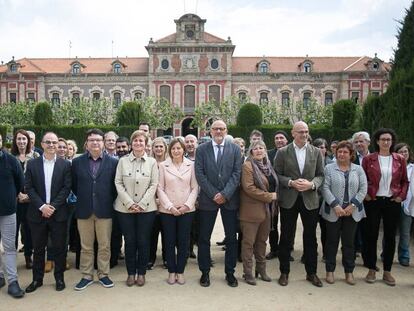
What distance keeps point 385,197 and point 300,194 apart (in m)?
1.11

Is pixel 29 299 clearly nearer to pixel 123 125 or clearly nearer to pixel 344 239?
pixel 344 239

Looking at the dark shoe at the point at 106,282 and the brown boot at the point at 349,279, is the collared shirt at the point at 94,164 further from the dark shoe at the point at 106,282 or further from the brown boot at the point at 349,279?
the brown boot at the point at 349,279

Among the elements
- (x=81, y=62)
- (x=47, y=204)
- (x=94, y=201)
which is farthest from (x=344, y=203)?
(x=81, y=62)

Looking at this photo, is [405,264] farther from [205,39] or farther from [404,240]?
[205,39]

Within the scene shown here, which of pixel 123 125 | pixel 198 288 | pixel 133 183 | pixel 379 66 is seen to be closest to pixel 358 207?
pixel 198 288

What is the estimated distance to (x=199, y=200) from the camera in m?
4.62

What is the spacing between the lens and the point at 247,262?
4.63 m

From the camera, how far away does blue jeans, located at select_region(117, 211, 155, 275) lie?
4500 mm

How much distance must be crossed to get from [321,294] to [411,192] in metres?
1.92

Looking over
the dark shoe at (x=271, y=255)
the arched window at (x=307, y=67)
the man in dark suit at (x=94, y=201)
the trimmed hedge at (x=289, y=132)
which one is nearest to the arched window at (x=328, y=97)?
the arched window at (x=307, y=67)

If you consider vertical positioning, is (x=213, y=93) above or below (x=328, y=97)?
above

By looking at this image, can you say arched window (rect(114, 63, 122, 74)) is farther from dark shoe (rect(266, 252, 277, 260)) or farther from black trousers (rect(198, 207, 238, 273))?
black trousers (rect(198, 207, 238, 273))

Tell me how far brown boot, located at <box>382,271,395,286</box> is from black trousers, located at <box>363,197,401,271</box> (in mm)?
59

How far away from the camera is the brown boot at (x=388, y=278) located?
15.1ft
